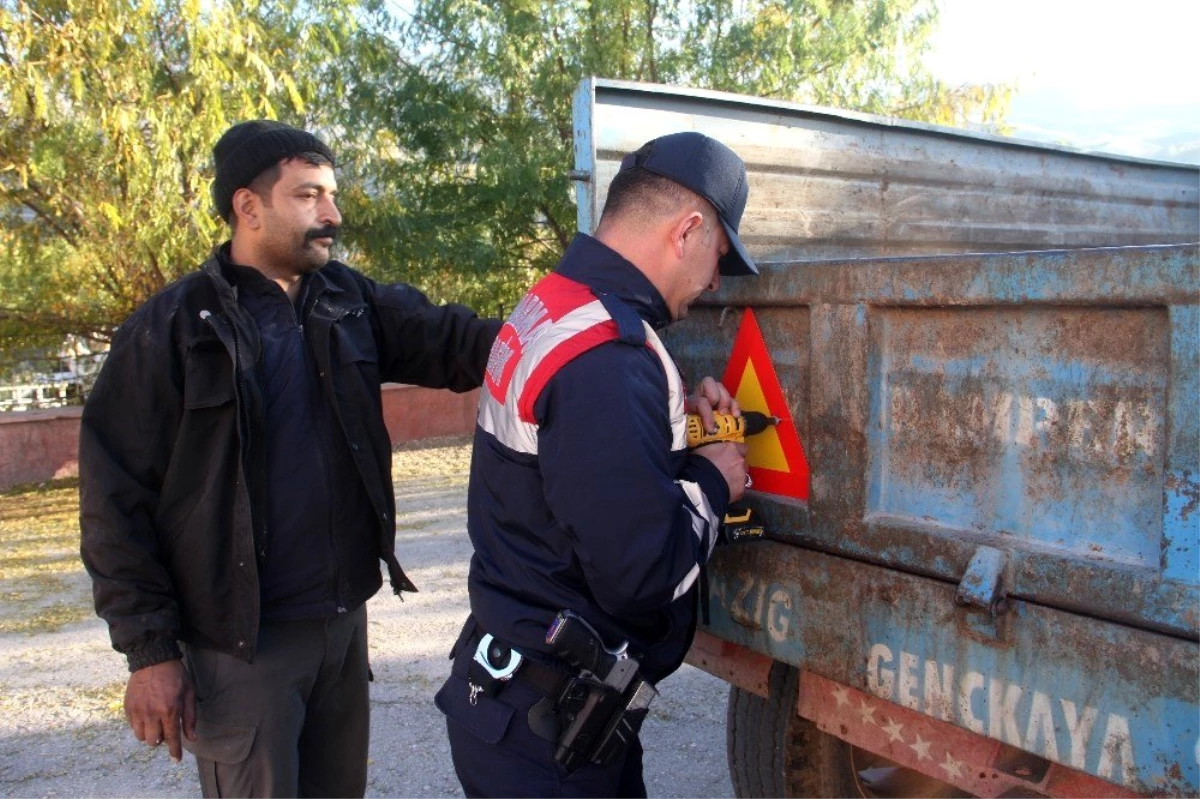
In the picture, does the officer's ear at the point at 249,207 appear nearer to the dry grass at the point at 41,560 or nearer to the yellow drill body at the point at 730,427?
the yellow drill body at the point at 730,427

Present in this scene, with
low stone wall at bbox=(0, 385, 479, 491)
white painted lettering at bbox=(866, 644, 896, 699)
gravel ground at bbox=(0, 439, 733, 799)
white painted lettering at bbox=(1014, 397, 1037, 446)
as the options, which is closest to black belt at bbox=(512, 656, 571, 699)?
white painted lettering at bbox=(866, 644, 896, 699)

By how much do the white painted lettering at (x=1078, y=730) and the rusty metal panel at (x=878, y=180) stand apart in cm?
161

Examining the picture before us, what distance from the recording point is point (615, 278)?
195cm

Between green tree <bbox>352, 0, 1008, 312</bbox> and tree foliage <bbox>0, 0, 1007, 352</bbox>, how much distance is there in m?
0.02

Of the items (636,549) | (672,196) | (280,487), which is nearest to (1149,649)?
(636,549)

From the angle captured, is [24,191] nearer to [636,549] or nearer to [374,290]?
[374,290]

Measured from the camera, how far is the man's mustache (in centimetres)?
253

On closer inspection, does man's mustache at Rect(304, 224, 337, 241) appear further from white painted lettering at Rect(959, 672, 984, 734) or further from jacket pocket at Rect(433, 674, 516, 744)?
white painted lettering at Rect(959, 672, 984, 734)

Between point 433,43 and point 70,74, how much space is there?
311 cm

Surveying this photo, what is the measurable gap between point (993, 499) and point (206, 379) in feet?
5.34

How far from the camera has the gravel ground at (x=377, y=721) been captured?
12.1 ft

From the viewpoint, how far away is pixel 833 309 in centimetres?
208

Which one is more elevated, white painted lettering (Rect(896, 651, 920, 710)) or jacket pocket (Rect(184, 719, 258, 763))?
white painted lettering (Rect(896, 651, 920, 710))

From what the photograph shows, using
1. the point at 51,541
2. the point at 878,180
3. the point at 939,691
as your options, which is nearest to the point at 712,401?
the point at 939,691
